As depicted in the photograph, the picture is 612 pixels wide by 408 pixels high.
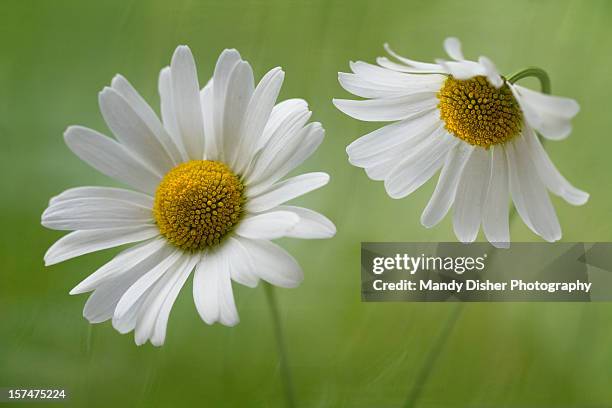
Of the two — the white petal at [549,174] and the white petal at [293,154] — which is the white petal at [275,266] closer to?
the white petal at [293,154]

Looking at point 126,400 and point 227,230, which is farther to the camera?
point 126,400

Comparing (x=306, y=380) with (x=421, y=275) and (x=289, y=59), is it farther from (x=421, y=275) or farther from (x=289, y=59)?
(x=289, y=59)

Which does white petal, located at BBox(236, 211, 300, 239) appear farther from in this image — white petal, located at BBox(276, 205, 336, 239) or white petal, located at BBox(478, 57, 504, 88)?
white petal, located at BBox(478, 57, 504, 88)

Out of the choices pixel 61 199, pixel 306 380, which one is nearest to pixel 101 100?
pixel 61 199

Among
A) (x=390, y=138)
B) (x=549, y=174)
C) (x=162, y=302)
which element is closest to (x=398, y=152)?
(x=390, y=138)

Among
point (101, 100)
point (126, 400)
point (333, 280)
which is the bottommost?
point (126, 400)

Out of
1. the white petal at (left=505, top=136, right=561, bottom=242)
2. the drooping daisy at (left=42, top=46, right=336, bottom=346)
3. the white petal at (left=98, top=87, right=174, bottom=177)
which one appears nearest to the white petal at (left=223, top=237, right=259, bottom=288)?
the drooping daisy at (left=42, top=46, right=336, bottom=346)
